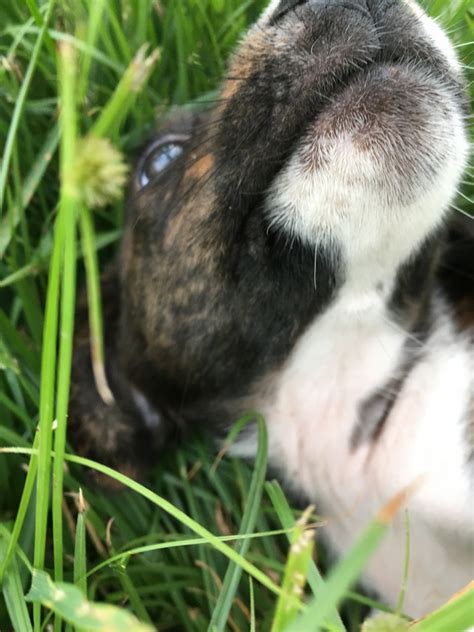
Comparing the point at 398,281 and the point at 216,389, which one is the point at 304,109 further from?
the point at 216,389

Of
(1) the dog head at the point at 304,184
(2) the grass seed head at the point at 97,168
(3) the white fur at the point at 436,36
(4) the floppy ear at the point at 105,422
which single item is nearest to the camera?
(2) the grass seed head at the point at 97,168

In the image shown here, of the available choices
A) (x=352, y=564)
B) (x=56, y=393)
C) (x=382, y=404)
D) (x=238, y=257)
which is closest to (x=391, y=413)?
(x=382, y=404)

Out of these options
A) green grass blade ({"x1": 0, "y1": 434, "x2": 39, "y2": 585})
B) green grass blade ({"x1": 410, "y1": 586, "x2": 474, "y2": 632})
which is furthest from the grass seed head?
green grass blade ({"x1": 0, "y1": 434, "x2": 39, "y2": 585})

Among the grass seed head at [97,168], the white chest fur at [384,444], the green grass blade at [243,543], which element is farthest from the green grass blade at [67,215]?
the white chest fur at [384,444]

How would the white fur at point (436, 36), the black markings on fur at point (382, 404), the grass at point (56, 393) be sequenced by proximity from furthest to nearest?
the black markings on fur at point (382, 404) < the grass at point (56, 393) < the white fur at point (436, 36)

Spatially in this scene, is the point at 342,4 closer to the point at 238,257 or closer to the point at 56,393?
the point at 238,257

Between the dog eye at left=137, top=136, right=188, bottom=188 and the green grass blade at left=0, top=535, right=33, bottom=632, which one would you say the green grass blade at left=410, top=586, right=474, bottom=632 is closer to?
the green grass blade at left=0, top=535, right=33, bottom=632

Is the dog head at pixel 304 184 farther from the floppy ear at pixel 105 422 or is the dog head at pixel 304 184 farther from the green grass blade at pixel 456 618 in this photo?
the green grass blade at pixel 456 618
